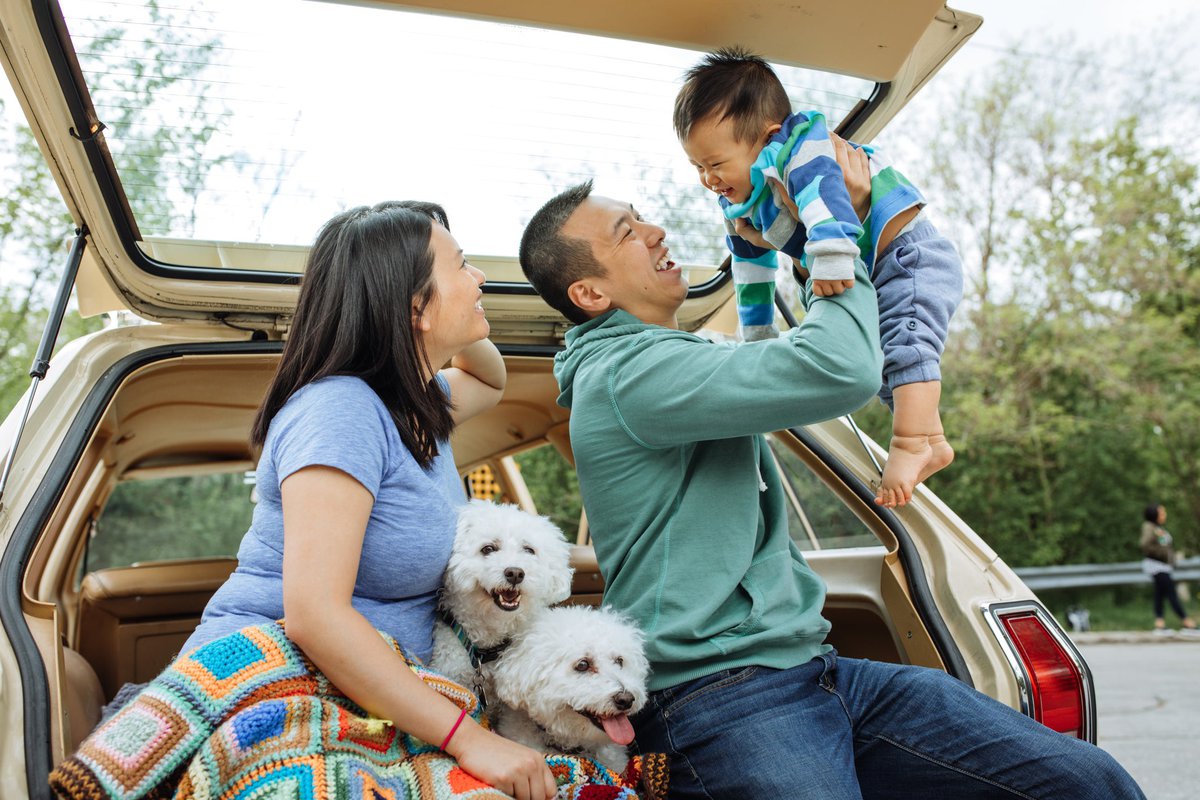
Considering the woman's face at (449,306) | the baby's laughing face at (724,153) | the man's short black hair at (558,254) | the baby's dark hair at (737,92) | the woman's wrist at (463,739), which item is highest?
the baby's dark hair at (737,92)

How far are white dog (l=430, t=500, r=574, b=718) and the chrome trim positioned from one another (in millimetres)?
897

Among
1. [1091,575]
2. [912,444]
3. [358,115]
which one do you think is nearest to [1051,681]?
[912,444]

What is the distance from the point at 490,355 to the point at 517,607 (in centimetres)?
85

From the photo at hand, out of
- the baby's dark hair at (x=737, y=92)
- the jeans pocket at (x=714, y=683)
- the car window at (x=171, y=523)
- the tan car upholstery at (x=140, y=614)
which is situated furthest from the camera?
the car window at (x=171, y=523)

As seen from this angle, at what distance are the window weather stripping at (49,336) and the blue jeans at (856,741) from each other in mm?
1357

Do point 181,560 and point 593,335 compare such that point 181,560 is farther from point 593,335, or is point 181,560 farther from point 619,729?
point 619,729

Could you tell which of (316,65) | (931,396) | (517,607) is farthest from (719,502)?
(316,65)

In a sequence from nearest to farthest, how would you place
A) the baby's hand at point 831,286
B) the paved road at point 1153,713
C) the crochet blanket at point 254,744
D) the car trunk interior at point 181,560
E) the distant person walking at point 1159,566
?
the crochet blanket at point 254,744, the baby's hand at point 831,286, the car trunk interior at point 181,560, the paved road at point 1153,713, the distant person walking at point 1159,566

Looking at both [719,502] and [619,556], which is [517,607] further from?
[719,502]

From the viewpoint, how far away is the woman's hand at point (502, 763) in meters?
1.38

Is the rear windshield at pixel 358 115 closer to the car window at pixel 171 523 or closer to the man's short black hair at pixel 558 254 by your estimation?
the man's short black hair at pixel 558 254

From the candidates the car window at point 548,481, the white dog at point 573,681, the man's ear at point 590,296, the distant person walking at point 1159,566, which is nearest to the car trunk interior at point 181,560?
the man's ear at point 590,296

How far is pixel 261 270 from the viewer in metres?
2.41

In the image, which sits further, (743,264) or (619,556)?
(743,264)
